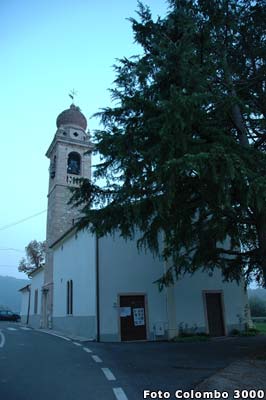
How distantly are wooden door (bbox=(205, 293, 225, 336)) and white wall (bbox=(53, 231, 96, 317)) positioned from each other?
21.1 ft

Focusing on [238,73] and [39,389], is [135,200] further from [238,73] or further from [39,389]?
[238,73]

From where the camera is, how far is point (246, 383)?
19.9ft

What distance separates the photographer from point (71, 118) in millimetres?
31047

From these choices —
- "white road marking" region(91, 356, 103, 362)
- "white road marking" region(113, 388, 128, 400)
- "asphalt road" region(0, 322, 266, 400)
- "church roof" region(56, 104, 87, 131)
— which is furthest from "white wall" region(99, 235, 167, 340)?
"church roof" region(56, 104, 87, 131)

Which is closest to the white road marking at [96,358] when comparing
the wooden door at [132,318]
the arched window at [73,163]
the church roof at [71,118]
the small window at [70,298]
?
the wooden door at [132,318]

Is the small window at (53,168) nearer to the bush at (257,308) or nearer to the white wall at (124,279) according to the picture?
the white wall at (124,279)

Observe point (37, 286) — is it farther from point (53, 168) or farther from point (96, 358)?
point (96, 358)

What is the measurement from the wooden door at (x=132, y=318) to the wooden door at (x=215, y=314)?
3.89 metres

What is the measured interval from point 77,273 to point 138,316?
493 cm

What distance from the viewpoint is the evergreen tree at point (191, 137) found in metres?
6.73

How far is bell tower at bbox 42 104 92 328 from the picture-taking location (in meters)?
26.4

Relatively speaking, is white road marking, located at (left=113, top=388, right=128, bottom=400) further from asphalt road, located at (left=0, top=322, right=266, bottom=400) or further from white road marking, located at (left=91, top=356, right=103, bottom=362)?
white road marking, located at (left=91, top=356, right=103, bottom=362)

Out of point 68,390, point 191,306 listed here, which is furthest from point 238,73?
point 191,306

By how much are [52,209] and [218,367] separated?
21.7 metres
